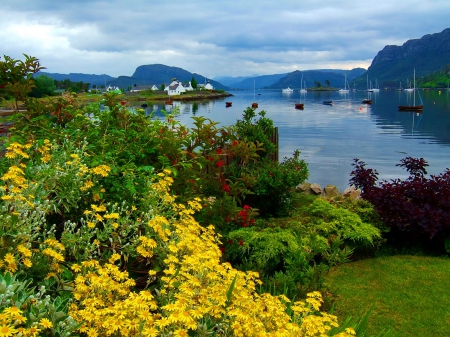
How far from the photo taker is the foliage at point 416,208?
663cm

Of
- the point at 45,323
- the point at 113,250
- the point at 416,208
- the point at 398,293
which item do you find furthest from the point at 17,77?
the point at 416,208

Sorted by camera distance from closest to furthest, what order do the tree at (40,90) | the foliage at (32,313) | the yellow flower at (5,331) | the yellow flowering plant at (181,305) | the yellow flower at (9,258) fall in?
1. the yellow flower at (5,331)
2. the foliage at (32,313)
3. the yellow flowering plant at (181,305)
4. the yellow flower at (9,258)
5. the tree at (40,90)

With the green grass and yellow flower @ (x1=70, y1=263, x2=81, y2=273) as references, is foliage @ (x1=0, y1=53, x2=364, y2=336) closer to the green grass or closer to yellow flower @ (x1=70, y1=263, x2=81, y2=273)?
yellow flower @ (x1=70, y1=263, x2=81, y2=273)

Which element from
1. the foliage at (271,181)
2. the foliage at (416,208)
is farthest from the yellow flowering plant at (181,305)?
the foliage at (416,208)

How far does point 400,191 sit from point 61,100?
531 cm

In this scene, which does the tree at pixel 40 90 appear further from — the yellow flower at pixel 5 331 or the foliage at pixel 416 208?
the foliage at pixel 416 208

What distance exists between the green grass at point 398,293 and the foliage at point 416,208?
17.5 inches

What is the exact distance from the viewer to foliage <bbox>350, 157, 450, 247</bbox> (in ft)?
21.8

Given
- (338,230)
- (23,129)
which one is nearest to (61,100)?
(23,129)

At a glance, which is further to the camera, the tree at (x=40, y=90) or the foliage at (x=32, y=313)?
the tree at (x=40, y=90)

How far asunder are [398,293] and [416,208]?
186 cm

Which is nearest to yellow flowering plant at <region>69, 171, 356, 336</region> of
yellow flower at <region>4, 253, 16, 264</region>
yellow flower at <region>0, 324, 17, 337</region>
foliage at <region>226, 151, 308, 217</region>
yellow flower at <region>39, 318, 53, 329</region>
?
yellow flower at <region>39, 318, 53, 329</region>

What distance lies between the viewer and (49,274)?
255 cm

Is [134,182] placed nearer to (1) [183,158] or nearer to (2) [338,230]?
(1) [183,158]
